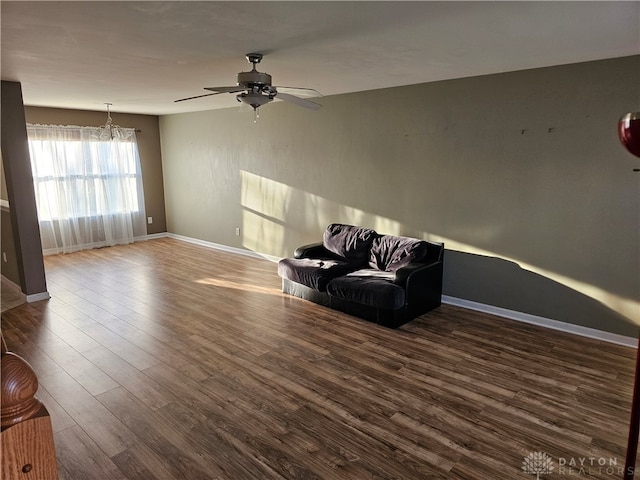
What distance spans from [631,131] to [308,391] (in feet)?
7.89

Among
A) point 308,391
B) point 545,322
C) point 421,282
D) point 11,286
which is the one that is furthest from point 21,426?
point 11,286

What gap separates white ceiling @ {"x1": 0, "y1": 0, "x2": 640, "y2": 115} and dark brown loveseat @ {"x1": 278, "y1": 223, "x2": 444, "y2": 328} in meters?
1.82

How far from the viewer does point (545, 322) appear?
4047 mm

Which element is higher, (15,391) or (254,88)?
(254,88)

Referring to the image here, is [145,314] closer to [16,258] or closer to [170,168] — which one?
[16,258]

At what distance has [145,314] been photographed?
14.5ft

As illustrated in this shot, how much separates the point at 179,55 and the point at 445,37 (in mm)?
1981

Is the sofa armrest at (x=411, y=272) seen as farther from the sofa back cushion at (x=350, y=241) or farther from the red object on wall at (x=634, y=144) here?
the red object on wall at (x=634, y=144)

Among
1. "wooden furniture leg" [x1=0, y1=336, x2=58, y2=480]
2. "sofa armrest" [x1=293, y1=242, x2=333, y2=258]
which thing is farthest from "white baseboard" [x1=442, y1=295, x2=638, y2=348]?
"wooden furniture leg" [x1=0, y1=336, x2=58, y2=480]

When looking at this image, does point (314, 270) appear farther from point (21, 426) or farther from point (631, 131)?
point (21, 426)

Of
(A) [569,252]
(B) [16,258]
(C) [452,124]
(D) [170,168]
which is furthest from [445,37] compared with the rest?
(D) [170,168]

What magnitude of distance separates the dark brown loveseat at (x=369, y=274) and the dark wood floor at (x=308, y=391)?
171 millimetres

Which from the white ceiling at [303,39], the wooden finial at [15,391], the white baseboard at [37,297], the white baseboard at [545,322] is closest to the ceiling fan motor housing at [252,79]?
the white ceiling at [303,39]

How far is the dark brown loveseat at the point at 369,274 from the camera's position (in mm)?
4066
